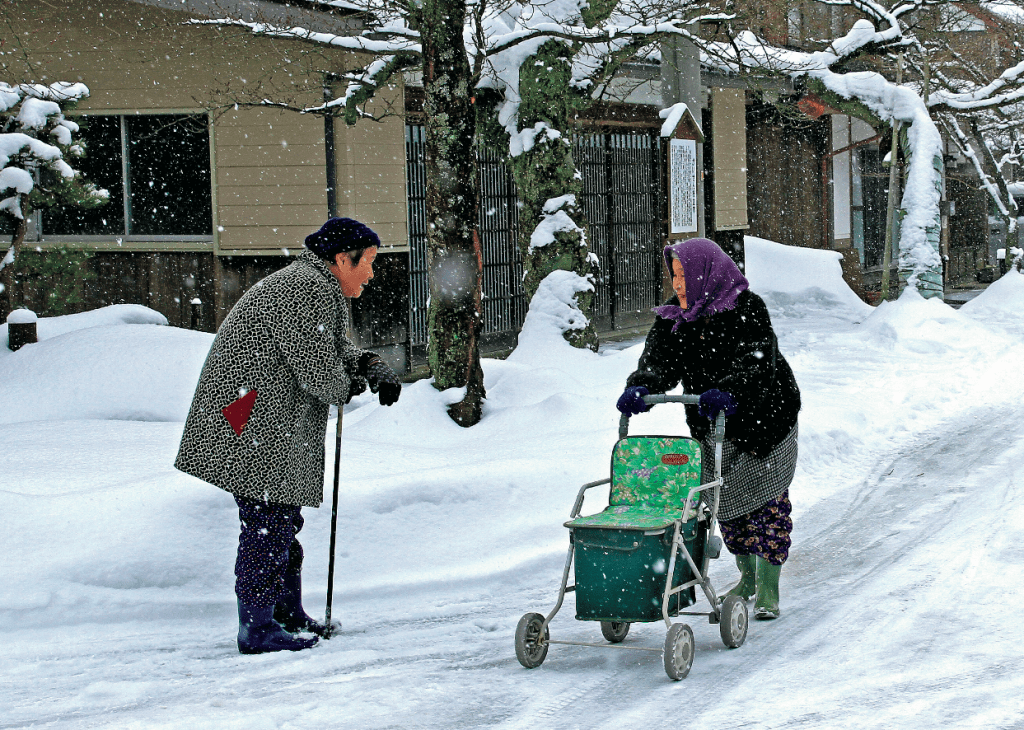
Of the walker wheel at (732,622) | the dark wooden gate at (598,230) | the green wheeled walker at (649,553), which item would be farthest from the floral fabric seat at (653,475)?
the dark wooden gate at (598,230)

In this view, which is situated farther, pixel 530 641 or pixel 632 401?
pixel 632 401

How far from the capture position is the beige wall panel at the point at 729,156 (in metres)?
19.8

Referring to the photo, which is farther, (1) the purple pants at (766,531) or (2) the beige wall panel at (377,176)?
(2) the beige wall panel at (377,176)

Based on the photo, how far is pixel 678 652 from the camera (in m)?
4.27

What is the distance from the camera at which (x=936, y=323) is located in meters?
14.8

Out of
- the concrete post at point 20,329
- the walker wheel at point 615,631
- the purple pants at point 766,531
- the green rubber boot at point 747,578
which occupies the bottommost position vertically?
the walker wheel at point 615,631

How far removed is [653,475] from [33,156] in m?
7.78

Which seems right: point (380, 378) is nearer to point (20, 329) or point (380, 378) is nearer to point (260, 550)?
point (260, 550)

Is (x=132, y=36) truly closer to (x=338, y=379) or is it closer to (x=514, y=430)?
(x=514, y=430)

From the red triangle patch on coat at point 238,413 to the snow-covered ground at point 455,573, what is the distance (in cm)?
93

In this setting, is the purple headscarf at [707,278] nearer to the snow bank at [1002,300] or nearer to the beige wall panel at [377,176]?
the beige wall panel at [377,176]

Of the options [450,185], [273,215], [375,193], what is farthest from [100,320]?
[450,185]

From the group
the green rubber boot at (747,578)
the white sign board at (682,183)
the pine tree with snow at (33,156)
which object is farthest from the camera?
the white sign board at (682,183)

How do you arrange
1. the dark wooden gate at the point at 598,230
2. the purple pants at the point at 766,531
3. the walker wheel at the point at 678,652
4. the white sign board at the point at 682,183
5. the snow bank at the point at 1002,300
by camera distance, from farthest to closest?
the snow bank at the point at 1002,300 → the dark wooden gate at the point at 598,230 → the white sign board at the point at 682,183 → the purple pants at the point at 766,531 → the walker wheel at the point at 678,652
